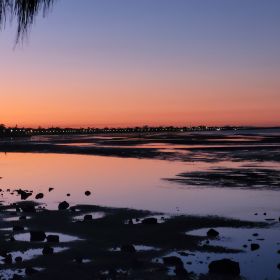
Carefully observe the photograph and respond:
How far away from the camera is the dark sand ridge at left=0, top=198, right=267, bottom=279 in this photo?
880 cm

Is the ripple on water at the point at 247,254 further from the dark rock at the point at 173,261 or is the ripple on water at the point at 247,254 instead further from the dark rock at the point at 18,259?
the dark rock at the point at 18,259

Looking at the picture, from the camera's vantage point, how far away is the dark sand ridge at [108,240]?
880 centimetres

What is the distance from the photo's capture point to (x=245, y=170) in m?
30.9

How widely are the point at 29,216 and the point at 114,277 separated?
6.82 meters

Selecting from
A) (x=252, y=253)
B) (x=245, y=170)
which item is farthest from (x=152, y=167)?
(x=252, y=253)

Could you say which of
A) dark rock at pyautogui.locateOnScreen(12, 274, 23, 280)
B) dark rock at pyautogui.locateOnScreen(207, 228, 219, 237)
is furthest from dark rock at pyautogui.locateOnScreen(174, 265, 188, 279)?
dark rock at pyautogui.locateOnScreen(207, 228, 219, 237)

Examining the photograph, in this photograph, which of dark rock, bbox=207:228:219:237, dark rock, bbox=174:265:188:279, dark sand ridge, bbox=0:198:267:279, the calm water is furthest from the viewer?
the calm water

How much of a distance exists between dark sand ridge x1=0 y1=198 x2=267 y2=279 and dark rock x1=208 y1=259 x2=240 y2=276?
26.4 inches

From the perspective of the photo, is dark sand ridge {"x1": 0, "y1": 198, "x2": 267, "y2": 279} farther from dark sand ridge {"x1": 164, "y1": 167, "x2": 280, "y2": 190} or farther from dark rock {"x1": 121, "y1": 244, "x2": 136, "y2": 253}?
dark sand ridge {"x1": 164, "y1": 167, "x2": 280, "y2": 190}

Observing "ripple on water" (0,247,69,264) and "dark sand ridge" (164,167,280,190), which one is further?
"dark sand ridge" (164,167,280,190)

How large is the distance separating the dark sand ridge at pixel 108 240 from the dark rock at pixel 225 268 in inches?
26.4

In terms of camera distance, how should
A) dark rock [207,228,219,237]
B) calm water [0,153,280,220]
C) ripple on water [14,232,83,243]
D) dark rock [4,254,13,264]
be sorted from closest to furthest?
dark rock [4,254,13,264], ripple on water [14,232,83,243], dark rock [207,228,219,237], calm water [0,153,280,220]

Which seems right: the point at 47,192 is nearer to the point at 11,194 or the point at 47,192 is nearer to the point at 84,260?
the point at 11,194

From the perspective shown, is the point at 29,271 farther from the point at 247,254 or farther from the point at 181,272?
the point at 247,254
